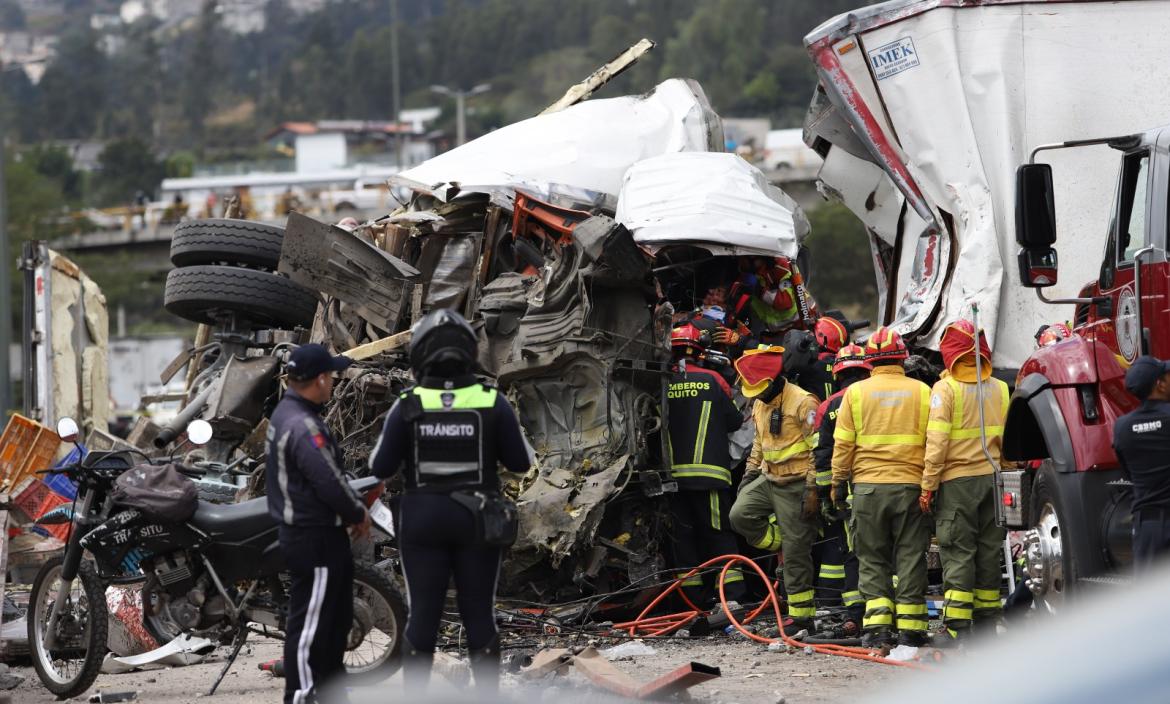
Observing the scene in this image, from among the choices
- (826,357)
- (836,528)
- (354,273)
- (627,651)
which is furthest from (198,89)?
(627,651)

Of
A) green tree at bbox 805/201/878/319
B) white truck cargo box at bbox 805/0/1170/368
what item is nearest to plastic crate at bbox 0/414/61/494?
white truck cargo box at bbox 805/0/1170/368

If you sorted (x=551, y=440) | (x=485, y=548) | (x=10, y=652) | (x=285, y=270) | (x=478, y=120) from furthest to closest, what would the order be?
(x=478, y=120), (x=285, y=270), (x=551, y=440), (x=10, y=652), (x=485, y=548)

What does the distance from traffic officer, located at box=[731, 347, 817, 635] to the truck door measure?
2.30 metres

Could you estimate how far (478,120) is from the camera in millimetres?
133500

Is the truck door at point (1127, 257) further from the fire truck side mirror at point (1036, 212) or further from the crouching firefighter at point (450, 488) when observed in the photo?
the crouching firefighter at point (450, 488)

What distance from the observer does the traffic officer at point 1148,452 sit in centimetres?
577

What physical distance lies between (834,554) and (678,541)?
1054 millimetres

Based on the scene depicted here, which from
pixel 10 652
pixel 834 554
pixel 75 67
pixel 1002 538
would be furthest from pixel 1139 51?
pixel 75 67

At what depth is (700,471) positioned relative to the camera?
927 centimetres

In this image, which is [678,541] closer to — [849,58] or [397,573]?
[397,573]

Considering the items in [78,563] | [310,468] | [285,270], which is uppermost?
[285,270]

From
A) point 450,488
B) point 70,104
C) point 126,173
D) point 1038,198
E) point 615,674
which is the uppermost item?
point 70,104

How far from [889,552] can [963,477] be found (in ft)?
1.98

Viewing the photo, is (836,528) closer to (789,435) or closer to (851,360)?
(789,435)
